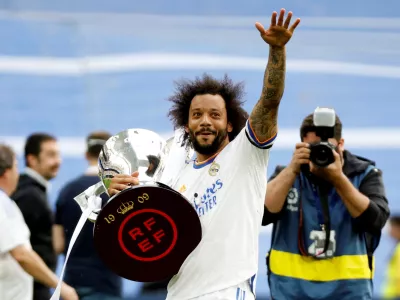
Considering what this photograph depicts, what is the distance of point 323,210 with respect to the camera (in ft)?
17.7

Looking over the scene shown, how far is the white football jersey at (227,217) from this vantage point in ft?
14.4

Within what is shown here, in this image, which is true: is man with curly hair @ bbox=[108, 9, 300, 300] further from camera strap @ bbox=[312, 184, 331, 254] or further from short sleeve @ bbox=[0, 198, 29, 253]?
short sleeve @ bbox=[0, 198, 29, 253]

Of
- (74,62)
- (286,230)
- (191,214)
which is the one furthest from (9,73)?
(191,214)

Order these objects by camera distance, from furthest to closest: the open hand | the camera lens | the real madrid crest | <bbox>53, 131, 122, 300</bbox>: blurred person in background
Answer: <bbox>53, 131, 122, 300</bbox>: blurred person in background < the camera lens < the real madrid crest < the open hand

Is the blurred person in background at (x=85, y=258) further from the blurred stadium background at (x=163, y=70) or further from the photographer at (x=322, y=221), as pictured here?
the blurred stadium background at (x=163, y=70)

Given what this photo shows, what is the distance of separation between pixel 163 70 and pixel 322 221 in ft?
25.1

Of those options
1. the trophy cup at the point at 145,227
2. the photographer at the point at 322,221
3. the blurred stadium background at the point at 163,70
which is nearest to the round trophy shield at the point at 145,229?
the trophy cup at the point at 145,227

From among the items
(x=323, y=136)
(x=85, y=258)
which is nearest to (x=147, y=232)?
(x=323, y=136)

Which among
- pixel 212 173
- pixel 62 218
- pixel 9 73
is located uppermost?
pixel 9 73

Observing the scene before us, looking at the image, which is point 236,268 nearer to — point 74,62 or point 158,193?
point 158,193

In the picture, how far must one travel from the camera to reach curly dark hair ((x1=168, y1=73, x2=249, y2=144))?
483 cm

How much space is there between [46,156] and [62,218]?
2.23ft

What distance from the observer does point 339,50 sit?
12242 mm

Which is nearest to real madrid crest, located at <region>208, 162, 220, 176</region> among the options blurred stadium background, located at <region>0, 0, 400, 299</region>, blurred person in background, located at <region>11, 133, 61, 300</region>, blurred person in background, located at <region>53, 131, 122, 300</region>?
blurred person in background, located at <region>53, 131, 122, 300</region>
